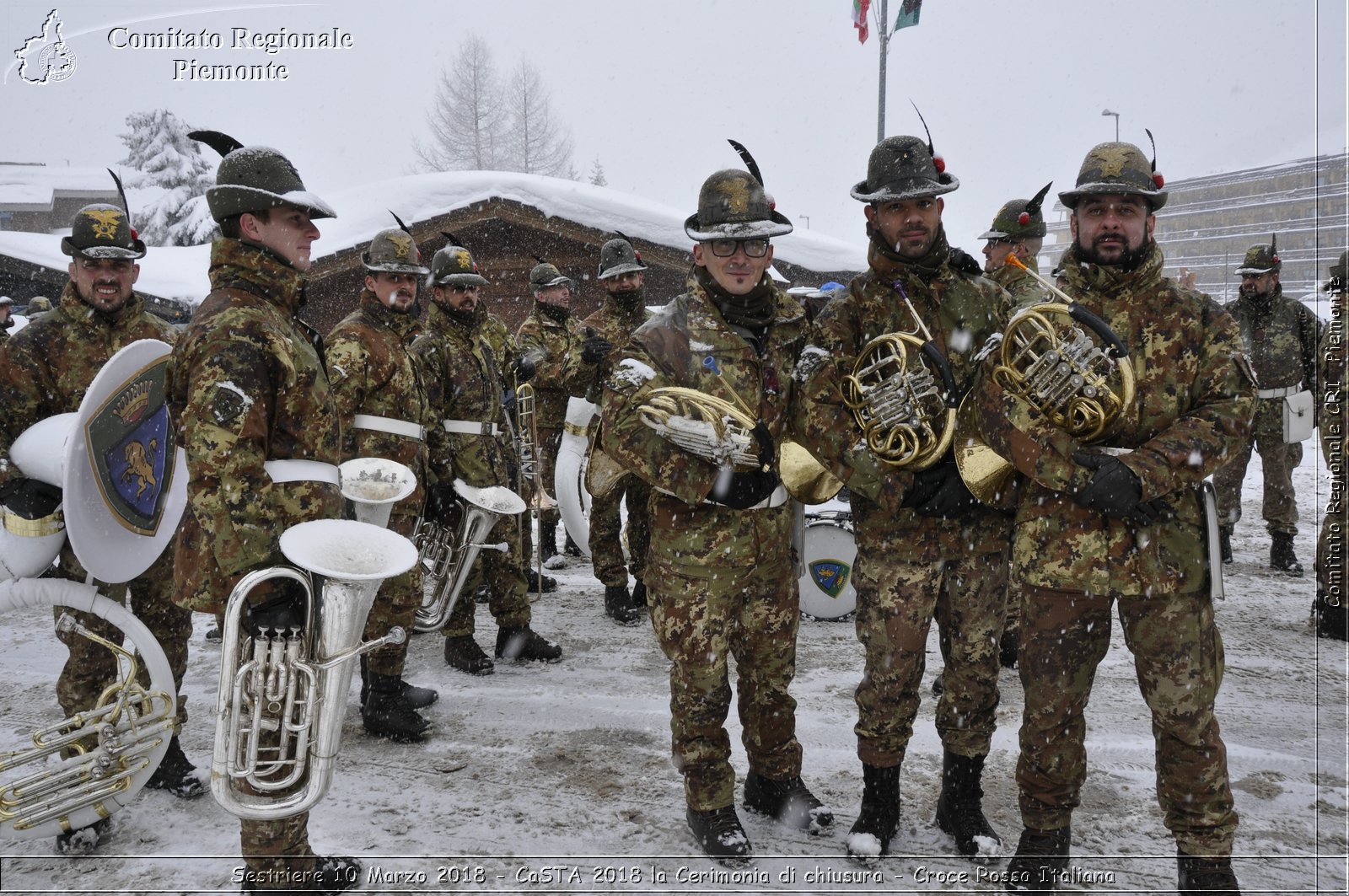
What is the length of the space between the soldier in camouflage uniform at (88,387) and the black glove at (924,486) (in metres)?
3.24

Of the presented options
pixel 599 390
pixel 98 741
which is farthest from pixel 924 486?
pixel 98 741

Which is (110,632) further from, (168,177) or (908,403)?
(168,177)

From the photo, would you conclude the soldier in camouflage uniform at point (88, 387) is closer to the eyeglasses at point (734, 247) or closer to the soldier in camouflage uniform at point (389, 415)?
the soldier in camouflage uniform at point (389, 415)

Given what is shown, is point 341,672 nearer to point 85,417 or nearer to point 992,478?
point 85,417

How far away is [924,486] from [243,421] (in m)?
2.40

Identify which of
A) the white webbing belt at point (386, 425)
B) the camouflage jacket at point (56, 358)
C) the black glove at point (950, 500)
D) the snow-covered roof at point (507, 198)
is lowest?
the black glove at point (950, 500)

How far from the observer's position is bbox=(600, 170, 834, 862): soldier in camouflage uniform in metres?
3.34

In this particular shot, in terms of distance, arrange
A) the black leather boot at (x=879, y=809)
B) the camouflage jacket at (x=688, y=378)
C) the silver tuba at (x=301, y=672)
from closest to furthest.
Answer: the silver tuba at (x=301, y=672), the camouflage jacket at (x=688, y=378), the black leather boot at (x=879, y=809)

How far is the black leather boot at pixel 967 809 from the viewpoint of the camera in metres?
3.36

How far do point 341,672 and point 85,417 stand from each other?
1449 millimetres

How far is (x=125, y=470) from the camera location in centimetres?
347

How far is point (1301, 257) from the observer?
98.7 feet

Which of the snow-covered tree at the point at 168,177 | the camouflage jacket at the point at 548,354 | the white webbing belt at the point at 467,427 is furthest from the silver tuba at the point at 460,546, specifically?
the snow-covered tree at the point at 168,177

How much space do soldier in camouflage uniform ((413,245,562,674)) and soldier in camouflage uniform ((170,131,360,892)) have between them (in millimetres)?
2173
